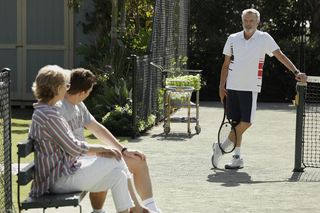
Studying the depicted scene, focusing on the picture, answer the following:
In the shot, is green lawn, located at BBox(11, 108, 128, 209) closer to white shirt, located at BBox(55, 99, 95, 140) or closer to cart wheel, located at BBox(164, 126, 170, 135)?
cart wheel, located at BBox(164, 126, 170, 135)

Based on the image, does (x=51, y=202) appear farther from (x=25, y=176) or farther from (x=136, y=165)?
(x=136, y=165)

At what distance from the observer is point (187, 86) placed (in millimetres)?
13359

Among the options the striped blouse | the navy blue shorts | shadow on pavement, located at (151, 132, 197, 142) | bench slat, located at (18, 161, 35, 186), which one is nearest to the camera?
bench slat, located at (18, 161, 35, 186)

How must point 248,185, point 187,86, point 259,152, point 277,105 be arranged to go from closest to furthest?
point 248,185 → point 259,152 → point 187,86 → point 277,105

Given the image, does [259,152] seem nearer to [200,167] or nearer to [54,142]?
[200,167]

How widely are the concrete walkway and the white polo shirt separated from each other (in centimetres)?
104

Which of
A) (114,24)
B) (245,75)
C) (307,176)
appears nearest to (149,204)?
(307,176)

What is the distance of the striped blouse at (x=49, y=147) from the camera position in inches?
236

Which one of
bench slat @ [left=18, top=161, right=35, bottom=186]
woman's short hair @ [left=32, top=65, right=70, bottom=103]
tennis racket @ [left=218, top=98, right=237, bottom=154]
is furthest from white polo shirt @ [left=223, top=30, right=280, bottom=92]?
bench slat @ [left=18, top=161, right=35, bottom=186]

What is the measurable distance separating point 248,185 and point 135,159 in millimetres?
2443

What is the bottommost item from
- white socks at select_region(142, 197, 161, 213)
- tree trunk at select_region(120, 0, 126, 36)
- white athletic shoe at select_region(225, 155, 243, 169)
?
white athletic shoe at select_region(225, 155, 243, 169)

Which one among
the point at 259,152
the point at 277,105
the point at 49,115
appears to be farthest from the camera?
the point at 277,105

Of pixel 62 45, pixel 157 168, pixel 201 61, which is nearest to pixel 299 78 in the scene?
pixel 157 168

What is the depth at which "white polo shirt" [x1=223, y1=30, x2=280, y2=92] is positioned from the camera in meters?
10.0
